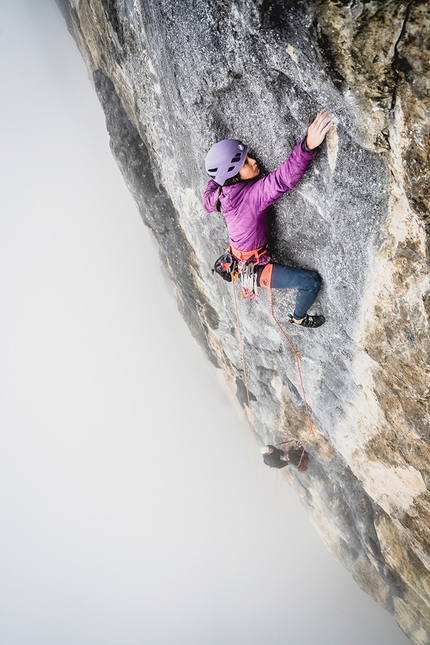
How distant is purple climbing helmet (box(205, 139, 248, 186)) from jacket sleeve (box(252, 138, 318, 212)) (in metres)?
0.26

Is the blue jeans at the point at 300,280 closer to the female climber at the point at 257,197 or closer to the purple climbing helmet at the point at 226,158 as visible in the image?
the female climber at the point at 257,197

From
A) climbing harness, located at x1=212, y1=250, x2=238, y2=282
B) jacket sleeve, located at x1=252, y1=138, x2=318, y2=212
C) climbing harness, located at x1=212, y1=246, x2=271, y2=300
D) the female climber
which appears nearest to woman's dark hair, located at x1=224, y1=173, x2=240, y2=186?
the female climber

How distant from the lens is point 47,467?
20.4m

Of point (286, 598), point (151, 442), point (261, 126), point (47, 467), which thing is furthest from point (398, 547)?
point (47, 467)

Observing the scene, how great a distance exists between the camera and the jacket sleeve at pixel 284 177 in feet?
8.60

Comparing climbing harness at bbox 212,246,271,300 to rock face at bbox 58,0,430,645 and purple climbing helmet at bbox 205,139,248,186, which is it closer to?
rock face at bbox 58,0,430,645

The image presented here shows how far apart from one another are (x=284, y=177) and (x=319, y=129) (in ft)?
1.35

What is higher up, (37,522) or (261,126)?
(37,522)

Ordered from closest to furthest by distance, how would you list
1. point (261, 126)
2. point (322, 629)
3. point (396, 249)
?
point (396, 249) < point (261, 126) < point (322, 629)

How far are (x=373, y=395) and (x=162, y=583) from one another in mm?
18814

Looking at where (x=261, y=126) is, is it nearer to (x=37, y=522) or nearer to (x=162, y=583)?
(x=162, y=583)

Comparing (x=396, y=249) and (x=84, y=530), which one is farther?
(x=84, y=530)

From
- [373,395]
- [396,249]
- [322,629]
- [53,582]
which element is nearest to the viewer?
[396,249]

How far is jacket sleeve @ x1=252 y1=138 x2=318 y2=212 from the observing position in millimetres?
2621
